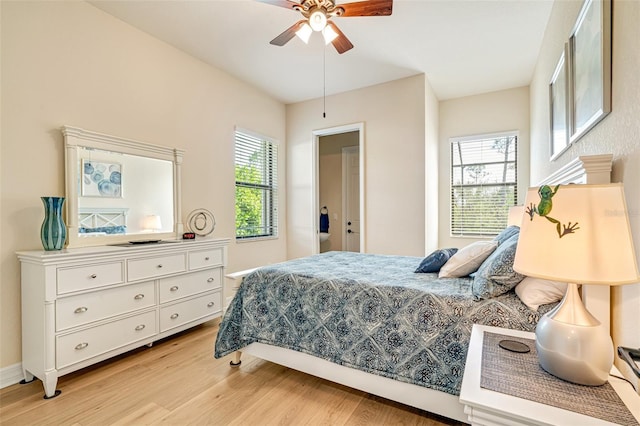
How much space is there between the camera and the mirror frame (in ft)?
7.79

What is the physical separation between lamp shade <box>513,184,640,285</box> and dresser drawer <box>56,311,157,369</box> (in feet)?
8.81

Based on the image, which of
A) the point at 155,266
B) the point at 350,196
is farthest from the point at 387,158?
the point at 155,266

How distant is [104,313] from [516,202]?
5.01 metres

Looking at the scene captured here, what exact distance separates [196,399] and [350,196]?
4332 mm

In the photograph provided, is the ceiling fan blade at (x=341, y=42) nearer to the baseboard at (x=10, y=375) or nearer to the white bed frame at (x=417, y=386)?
the white bed frame at (x=417, y=386)

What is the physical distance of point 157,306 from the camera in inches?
104

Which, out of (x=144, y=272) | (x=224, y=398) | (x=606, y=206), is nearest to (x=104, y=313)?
(x=144, y=272)

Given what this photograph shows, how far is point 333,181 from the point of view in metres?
5.96

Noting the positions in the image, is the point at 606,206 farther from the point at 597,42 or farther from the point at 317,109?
the point at 317,109

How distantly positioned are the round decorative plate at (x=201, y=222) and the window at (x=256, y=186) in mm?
537

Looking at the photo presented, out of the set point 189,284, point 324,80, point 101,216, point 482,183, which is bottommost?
point 189,284

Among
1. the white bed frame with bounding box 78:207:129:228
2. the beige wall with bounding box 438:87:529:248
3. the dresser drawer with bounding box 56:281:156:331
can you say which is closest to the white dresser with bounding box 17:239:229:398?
the dresser drawer with bounding box 56:281:156:331

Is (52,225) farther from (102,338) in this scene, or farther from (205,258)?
(205,258)

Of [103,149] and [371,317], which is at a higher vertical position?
[103,149]
